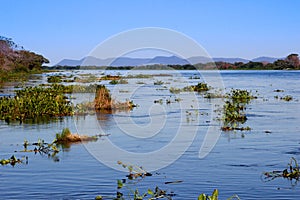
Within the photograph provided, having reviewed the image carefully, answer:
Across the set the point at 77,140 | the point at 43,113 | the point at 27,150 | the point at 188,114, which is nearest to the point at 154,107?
the point at 188,114

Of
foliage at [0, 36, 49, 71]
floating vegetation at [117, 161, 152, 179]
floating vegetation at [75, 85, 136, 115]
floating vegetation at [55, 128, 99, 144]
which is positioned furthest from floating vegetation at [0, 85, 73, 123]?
foliage at [0, 36, 49, 71]

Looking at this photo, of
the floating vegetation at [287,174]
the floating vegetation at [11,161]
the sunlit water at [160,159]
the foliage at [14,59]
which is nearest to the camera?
the sunlit water at [160,159]

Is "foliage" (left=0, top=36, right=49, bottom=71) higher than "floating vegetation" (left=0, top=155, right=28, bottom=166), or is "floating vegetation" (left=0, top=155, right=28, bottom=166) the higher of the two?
"foliage" (left=0, top=36, right=49, bottom=71)

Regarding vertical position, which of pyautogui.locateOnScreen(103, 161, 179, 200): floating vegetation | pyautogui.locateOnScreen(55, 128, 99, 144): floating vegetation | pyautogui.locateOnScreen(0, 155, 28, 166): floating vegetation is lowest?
pyautogui.locateOnScreen(103, 161, 179, 200): floating vegetation

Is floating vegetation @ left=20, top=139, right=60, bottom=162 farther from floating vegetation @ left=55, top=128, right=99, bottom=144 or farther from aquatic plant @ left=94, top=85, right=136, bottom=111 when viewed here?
aquatic plant @ left=94, top=85, right=136, bottom=111

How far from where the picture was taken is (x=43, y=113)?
25.2m

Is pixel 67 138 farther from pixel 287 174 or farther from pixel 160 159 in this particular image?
pixel 287 174

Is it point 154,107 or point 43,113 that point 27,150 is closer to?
point 43,113

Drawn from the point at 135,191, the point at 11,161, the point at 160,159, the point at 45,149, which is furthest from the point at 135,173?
the point at 45,149

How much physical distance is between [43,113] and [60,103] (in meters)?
1.82

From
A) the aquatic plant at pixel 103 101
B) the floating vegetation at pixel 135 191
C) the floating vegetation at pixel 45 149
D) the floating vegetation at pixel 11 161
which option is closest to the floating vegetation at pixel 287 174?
the floating vegetation at pixel 135 191

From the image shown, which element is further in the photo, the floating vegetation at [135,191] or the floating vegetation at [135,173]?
the floating vegetation at [135,173]

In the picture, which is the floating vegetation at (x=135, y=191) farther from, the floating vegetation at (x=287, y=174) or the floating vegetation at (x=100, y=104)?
the floating vegetation at (x=100, y=104)

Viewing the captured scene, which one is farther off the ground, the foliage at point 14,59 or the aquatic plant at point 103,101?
the foliage at point 14,59
